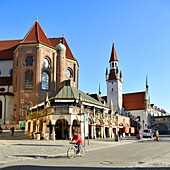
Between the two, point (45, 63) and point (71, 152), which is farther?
point (45, 63)

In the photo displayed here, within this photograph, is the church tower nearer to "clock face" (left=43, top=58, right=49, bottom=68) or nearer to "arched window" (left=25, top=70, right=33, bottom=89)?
"clock face" (left=43, top=58, right=49, bottom=68)

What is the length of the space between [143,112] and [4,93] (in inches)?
2171

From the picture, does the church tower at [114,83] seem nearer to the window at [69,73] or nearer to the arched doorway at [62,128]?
the window at [69,73]

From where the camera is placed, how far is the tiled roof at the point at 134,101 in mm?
100750

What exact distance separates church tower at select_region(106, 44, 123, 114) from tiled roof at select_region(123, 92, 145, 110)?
7.13 m

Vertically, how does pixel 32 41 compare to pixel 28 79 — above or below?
above

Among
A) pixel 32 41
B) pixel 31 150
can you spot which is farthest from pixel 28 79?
pixel 31 150

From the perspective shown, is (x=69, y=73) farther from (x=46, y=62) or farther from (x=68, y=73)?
(x=46, y=62)

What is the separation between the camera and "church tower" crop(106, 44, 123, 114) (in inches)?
3735

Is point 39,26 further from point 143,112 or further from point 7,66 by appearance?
point 143,112

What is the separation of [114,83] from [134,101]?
1230cm

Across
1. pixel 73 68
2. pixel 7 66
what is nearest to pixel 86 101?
pixel 73 68

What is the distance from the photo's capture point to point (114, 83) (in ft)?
315

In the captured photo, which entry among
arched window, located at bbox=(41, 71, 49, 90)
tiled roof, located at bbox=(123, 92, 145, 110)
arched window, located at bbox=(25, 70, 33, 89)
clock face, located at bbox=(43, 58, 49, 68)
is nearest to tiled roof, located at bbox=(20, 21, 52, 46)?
clock face, located at bbox=(43, 58, 49, 68)
